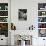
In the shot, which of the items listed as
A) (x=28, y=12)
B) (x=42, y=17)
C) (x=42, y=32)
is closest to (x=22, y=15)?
(x=28, y=12)

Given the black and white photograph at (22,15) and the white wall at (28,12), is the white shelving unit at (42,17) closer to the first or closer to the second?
the white wall at (28,12)

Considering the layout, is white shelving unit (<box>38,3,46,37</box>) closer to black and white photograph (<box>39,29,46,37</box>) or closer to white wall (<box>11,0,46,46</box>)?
black and white photograph (<box>39,29,46,37</box>)

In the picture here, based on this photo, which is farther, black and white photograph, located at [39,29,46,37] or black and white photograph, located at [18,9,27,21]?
black and white photograph, located at [39,29,46,37]

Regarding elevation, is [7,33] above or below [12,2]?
below

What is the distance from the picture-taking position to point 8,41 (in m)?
6.64

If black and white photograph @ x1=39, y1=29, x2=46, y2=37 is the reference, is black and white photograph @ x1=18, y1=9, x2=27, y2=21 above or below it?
above

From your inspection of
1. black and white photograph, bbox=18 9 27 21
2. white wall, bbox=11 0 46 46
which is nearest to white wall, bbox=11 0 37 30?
white wall, bbox=11 0 46 46

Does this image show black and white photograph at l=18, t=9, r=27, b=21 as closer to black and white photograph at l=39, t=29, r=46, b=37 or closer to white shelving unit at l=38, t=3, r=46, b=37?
white shelving unit at l=38, t=3, r=46, b=37

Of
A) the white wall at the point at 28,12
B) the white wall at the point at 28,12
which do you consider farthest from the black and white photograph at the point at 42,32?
the white wall at the point at 28,12

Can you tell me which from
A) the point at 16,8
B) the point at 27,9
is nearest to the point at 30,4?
the point at 27,9

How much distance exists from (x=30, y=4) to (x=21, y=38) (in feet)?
6.01

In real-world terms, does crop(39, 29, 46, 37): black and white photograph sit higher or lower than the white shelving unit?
lower

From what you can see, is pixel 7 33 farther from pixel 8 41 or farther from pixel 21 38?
pixel 21 38

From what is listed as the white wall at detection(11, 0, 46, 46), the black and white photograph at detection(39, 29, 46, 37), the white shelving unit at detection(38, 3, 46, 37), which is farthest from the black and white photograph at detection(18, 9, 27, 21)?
the black and white photograph at detection(39, 29, 46, 37)
